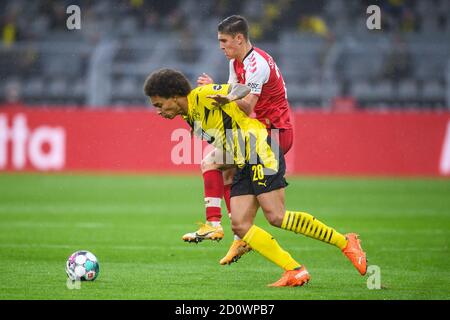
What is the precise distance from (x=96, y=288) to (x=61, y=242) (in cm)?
363

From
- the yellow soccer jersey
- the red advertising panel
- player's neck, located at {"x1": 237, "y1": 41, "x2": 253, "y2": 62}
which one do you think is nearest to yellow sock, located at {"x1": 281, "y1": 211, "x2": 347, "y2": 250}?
the yellow soccer jersey

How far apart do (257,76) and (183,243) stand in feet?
12.4

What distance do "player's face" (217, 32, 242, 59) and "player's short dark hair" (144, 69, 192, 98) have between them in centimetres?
87

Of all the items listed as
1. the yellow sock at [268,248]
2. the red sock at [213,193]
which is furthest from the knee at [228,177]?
the yellow sock at [268,248]

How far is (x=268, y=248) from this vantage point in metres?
7.61

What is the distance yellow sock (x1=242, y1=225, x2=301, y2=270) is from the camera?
7.61 m

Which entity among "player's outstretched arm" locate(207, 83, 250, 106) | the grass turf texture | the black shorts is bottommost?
the grass turf texture

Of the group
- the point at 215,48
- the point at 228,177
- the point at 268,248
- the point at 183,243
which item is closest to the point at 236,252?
the point at 228,177

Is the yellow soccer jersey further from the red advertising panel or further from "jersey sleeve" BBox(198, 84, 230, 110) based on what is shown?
the red advertising panel

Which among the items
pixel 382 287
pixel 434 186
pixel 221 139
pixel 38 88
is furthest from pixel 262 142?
pixel 38 88

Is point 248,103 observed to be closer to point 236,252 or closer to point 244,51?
point 244,51

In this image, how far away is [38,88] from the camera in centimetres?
2367

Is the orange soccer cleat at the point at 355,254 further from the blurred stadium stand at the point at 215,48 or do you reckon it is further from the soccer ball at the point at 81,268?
the blurred stadium stand at the point at 215,48

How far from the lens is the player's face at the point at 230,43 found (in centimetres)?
821
